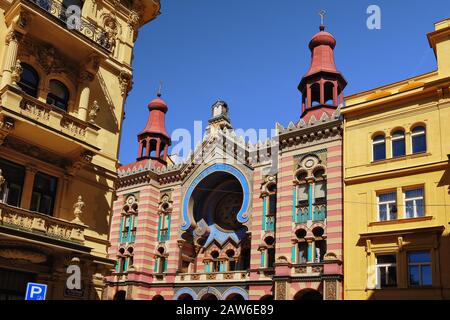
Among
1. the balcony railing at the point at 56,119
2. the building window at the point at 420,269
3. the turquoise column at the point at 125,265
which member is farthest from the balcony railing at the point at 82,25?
the turquoise column at the point at 125,265

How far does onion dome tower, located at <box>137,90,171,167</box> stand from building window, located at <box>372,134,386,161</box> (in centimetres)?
1995

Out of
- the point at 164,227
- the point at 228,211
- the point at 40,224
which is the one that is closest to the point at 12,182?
the point at 40,224

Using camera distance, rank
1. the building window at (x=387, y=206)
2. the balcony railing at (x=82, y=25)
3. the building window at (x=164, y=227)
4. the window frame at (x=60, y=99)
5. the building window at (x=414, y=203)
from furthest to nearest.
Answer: the building window at (x=164, y=227) → the building window at (x=387, y=206) → the building window at (x=414, y=203) → the window frame at (x=60, y=99) → the balcony railing at (x=82, y=25)

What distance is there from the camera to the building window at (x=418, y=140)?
1042 inches

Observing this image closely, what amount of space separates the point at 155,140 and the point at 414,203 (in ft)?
79.4

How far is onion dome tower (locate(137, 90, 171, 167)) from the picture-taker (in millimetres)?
43438

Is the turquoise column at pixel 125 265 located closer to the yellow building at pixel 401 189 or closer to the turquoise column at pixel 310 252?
the turquoise column at pixel 310 252

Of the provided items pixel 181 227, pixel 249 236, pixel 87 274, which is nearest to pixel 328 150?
pixel 249 236

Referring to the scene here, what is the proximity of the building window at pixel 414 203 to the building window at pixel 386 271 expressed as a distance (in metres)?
2.33

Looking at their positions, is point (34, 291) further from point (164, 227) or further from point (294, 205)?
point (164, 227)

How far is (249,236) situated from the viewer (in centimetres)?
3441

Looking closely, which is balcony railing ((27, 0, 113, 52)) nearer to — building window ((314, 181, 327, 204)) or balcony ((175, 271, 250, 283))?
building window ((314, 181, 327, 204))

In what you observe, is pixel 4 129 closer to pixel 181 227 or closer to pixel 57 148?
pixel 57 148

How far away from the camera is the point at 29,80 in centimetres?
1825
